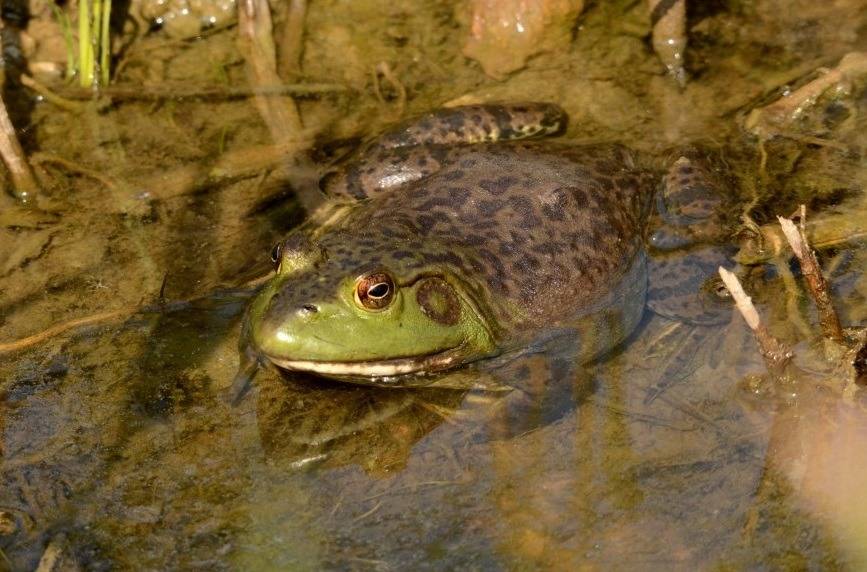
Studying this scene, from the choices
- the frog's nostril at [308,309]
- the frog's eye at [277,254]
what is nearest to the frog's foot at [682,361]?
the frog's nostril at [308,309]

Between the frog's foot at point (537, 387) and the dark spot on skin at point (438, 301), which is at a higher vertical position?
the dark spot on skin at point (438, 301)

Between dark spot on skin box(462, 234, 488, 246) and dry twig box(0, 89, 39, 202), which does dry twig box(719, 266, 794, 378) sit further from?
dry twig box(0, 89, 39, 202)

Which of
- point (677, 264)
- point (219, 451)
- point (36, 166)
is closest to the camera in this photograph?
point (219, 451)

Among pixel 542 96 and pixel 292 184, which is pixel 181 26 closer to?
pixel 292 184

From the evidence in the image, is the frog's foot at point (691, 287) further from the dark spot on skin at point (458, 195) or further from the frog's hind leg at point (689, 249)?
the dark spot on skin at point (458, 195)

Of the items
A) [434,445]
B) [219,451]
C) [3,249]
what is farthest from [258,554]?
[3,249]

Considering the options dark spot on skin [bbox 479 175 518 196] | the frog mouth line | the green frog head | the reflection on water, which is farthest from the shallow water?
dark spot on skin [bbox 479 175 518 196]

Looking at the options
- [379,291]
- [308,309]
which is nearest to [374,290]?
[379,291]

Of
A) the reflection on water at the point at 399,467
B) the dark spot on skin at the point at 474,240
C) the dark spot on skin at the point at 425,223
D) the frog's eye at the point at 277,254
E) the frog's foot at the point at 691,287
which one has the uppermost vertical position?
the frog's eye at the point at 277,254
